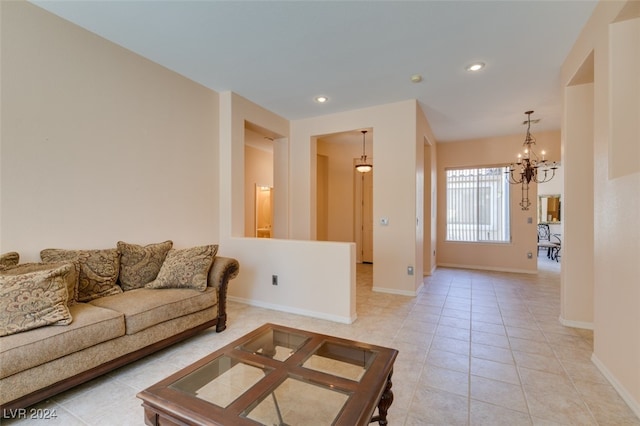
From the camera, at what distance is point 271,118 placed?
4840 mm

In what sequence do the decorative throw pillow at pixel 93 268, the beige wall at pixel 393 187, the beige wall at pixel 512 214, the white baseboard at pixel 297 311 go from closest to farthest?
the decorative throw pillow at pixel 93 268, the white baseboard at pixel 297 311, the beige wall at pixel 393 187, the beige wall at pixel 512 214

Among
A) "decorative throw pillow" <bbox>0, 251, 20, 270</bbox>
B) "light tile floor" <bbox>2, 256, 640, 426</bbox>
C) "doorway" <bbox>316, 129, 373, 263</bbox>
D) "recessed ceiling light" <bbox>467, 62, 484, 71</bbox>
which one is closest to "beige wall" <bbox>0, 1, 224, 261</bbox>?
"decorative throw pillow" <bbox>0, 251, 20, 270</bbox>

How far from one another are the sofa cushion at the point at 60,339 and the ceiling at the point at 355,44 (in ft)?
8.12

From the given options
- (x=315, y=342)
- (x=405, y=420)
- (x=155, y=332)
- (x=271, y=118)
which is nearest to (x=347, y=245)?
(x=315, y=342)

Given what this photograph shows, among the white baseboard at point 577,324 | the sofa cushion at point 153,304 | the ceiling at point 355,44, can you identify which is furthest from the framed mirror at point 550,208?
the sofa cushion at point 153,304

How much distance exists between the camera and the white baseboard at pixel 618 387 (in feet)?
5.70

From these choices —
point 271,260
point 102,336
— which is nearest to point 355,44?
point 271,260

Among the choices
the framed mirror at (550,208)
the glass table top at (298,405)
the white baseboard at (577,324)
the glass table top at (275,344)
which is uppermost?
the framed mirror at (550,208)

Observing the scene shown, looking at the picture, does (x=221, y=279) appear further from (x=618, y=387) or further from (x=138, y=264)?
(x=618, y=387)

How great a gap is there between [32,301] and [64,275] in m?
0.25

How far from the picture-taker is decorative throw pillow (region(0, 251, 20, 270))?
2.06 metres

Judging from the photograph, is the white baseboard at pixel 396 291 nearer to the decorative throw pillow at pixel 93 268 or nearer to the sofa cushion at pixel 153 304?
the sofa cushion at pixel 153 304

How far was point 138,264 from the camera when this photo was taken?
2.80 metres

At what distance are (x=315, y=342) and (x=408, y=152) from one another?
335cm
